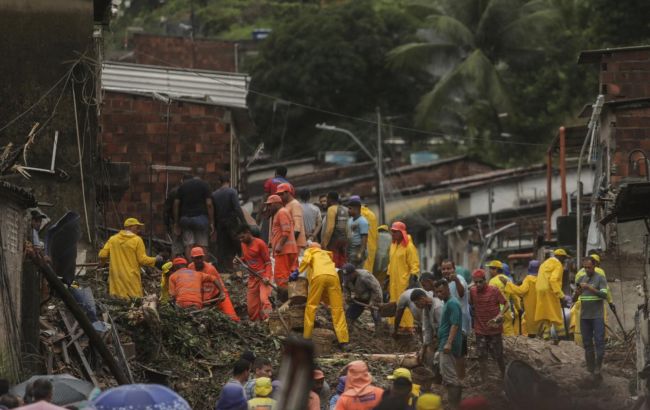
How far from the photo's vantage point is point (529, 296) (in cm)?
2448

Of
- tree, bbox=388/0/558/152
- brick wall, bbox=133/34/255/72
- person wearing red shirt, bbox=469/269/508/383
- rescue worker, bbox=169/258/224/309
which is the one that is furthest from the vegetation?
person wearing red shirt, bbox=469/269/508/383

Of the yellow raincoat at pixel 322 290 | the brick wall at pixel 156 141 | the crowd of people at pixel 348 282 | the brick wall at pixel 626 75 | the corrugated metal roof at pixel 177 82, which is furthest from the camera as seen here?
the corrugated metal roof at pixel 177 82

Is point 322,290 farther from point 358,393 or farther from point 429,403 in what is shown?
point 429,403

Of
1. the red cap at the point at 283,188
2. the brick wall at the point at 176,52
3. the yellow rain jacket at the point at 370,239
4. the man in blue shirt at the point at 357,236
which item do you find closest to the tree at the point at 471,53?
the brick wall at the point at 176,52

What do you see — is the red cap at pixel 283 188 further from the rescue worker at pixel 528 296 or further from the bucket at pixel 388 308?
the rescue worker at pixel 528 296

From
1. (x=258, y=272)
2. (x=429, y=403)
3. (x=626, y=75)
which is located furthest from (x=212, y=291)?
(x=626, y=75)

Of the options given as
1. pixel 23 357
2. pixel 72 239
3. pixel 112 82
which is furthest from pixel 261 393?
pixel 112 82

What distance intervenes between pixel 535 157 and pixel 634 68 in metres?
34.4

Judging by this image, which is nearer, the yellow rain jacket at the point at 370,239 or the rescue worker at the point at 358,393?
the rescue worker at the point at 358,393

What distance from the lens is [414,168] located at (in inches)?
2205

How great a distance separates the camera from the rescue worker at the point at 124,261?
21.8 m

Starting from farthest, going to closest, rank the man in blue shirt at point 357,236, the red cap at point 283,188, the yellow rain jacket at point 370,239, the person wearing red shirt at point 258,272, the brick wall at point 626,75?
the brick wall at point 626,75
the yellow rain jacket at point 370,239
the man in blue shirt at point 357,236
the red cap at point 283,188
the person wearing red shirt at point 258,272

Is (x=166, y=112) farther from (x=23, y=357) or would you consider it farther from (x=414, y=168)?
(x=414, y=168)

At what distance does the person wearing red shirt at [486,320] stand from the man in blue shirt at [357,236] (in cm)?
396
